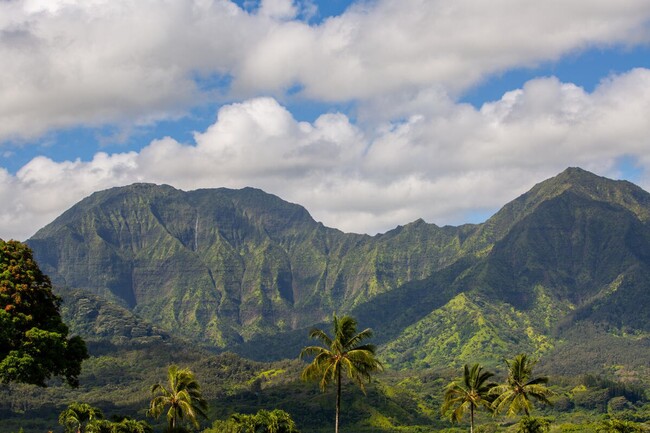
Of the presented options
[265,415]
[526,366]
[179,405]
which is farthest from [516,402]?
[265,415]

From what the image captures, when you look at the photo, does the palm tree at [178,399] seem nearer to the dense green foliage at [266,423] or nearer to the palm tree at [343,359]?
the palm tree at [343,359]

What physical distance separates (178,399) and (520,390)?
43.3 m

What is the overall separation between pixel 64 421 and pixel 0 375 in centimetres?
3504

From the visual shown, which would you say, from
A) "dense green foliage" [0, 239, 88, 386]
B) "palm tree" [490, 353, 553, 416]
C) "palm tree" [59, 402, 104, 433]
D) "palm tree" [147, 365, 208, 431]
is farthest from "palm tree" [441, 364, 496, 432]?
"palm tree" [59, 402, 104, 433]

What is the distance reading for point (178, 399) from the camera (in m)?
89.3

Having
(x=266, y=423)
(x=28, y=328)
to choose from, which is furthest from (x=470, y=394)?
(x=266, y=423)

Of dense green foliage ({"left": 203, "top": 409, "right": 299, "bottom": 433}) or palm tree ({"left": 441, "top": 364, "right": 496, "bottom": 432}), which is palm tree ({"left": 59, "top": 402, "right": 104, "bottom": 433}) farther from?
dense green foliage ({"left": 203, "top": 409, "right": 299, "bottom": 433})

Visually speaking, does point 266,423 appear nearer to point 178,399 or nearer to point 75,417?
point 75,417

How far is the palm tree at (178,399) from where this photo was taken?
3472 inches

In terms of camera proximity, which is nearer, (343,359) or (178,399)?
(343,359)

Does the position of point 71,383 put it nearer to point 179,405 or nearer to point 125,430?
point 179,405

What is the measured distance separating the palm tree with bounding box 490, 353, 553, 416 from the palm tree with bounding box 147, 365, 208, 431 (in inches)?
1491

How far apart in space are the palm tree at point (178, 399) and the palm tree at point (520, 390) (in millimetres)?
37870

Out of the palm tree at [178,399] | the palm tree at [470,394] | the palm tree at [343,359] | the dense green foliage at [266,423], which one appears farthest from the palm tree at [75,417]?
the dense green foliage at [266,423]
